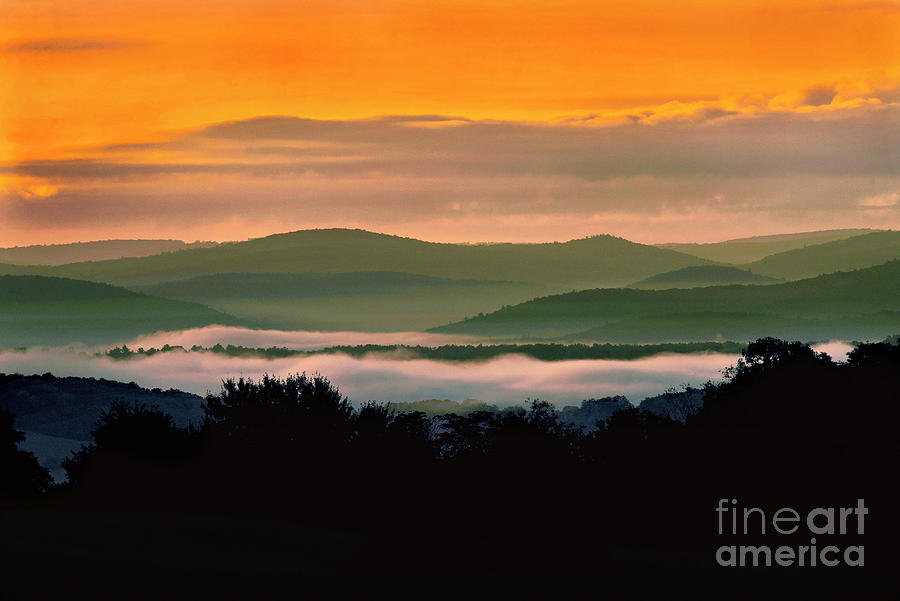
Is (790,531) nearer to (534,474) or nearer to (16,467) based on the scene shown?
(534,474)

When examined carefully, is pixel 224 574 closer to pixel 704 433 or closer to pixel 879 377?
pixel 704 433

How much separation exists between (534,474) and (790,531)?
49.5 feet

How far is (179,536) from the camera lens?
3822cm

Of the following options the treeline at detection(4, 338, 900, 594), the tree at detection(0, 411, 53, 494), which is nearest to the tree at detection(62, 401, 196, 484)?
the treeline at detection(4, 338, 900, 594)

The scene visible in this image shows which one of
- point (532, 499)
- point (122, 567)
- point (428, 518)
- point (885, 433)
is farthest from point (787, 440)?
point (122, 567)

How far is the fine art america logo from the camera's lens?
3759 cm

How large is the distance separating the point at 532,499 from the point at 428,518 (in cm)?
513

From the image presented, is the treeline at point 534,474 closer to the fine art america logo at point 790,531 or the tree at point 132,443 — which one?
the tree at point 132,443

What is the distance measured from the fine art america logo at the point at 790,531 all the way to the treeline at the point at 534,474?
20.6 inches

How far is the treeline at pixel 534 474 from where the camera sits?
39312 mm

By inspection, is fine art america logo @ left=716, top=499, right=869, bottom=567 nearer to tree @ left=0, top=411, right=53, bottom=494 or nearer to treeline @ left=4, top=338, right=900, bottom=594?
treeline @ left=4, top=338, right=900, bottom=594

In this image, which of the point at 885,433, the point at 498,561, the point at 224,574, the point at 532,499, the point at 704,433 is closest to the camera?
the point at 224,574

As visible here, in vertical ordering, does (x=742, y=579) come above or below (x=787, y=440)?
below

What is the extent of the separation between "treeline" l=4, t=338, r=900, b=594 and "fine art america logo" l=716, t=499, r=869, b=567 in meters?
0.52
